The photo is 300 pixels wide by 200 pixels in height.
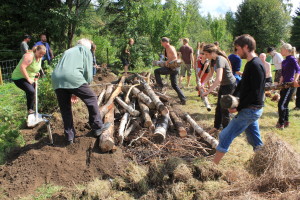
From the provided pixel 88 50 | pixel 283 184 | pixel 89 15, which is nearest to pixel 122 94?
pixel 88 50

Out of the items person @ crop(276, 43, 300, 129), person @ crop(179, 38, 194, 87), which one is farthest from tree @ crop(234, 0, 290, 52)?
person @ crop(276, 43, 300, 129)

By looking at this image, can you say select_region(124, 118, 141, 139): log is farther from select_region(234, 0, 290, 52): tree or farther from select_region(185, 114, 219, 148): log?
select_region(234, 0, 290, 52): tree

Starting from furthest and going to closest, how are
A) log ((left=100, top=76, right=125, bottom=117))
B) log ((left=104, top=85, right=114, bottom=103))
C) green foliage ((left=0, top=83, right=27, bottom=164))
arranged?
log ((left=104, top=85, right=114, bottom=103)), log ((left=100, top=76, right=125, bottom=117)), green foliage ((left=0, top=83, right=27, bottom=164))

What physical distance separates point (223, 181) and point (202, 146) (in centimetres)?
129

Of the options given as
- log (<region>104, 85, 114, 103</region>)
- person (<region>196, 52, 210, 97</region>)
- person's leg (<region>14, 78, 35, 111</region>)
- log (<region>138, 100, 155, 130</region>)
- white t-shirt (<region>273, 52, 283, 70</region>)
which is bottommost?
log (<region>138, 100, 155, 130</region>)

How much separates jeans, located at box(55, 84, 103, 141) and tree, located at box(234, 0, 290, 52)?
3072 cm

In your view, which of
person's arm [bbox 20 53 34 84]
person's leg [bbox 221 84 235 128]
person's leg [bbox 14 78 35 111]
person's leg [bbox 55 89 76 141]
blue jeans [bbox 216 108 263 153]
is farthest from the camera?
person's leg [bbox 14 78 35 111]

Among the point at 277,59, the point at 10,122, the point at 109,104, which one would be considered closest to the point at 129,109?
the point at 109,104

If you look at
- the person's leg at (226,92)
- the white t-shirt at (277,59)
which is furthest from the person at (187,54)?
the person's leg at (226,92)

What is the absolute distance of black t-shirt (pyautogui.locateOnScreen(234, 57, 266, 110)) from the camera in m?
2.98

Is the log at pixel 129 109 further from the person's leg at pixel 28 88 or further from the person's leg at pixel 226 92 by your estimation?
the person's leg at pixel 28 88

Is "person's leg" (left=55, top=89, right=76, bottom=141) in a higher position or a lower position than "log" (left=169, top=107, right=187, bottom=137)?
higher

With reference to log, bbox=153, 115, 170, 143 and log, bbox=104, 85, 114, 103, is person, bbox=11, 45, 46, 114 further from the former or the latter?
log, bbox=153, 115, 170, 143

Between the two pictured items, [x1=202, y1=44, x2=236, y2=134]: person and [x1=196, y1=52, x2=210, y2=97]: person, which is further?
[x1=196, y1=52, x2=210, y2=97]: person
